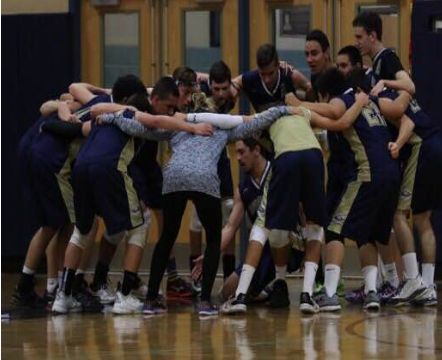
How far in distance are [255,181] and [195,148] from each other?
2.77 feet

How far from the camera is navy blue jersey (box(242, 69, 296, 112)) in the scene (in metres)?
11.3

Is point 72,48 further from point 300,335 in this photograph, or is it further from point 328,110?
point 300,335

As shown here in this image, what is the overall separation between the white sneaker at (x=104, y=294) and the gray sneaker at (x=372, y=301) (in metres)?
2.08

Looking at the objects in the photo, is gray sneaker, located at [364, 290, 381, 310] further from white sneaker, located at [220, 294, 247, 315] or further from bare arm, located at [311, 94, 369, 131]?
bare arm, located at [311, 94, 369, 131]

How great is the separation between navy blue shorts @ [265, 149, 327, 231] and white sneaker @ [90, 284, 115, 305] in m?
1.67

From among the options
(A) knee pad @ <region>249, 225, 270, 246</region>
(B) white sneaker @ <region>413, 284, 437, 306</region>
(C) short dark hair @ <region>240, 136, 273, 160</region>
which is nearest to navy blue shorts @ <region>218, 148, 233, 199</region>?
(C) short dark hair @ <region>240, 136, 273, 160</region>

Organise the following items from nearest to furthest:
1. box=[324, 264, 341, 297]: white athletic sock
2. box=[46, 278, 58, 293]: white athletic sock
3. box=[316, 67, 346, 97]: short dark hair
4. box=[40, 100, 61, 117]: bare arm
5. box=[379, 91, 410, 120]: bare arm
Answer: box=[324, 264, 341, 297]: white athletic sock
box=[316, 67, 346, 97]: short dark hair
box=[379, 91, 410, 120]: bare arm
box=[46, 278, 58, 293]: white athletic sock
box=[40, 100, 61, 117]: bare arm

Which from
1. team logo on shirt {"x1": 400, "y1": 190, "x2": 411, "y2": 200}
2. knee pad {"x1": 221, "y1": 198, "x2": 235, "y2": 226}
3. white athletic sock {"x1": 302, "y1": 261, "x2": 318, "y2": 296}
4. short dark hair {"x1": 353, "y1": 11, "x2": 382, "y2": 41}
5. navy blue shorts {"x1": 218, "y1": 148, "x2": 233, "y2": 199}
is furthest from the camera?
knee pad {"x1": 221, "y1": 198, "x2": 235, "y2": 226}

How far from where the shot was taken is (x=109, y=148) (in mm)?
10023

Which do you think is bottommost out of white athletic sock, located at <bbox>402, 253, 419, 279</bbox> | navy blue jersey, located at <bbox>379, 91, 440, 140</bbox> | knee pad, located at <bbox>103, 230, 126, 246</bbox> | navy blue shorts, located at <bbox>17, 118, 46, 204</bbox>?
white athletic sock, located at <bbox>402, 253, 419, 279</bbox>

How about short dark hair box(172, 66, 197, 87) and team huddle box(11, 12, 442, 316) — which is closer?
team huddle box(11, 12, 442, 316)

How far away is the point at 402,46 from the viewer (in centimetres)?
1291

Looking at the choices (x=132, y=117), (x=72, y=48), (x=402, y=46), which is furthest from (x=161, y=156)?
(x=132, y=117)

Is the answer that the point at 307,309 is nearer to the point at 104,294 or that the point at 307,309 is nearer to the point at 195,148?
the point at 195,148
